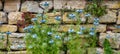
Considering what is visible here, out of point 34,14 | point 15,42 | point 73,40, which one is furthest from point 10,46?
point 73,40

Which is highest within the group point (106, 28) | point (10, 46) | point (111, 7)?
point (111, 7)

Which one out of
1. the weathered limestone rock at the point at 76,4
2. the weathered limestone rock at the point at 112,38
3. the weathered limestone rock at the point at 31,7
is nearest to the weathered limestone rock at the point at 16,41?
the weathered limestone rock at the point at 31,7

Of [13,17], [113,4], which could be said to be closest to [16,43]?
[13,17]

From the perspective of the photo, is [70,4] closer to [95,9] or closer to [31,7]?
[95,9]

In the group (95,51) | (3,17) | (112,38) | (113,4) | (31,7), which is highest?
(113,4)

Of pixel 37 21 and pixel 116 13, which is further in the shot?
pixel 116 13

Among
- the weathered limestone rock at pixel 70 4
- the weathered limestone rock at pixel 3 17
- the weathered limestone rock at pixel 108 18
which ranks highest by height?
the weathered limestone rock at pixel 70 4

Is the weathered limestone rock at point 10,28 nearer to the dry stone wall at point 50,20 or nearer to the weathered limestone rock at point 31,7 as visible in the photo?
the dry stone wall at point 50,20

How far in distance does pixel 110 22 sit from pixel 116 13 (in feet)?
0.46

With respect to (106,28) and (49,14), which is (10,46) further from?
(106,28)

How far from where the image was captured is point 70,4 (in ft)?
15.2

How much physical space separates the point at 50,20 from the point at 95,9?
61 centimetres

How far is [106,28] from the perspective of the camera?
15.3 ft

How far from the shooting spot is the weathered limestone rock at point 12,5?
184 inches
